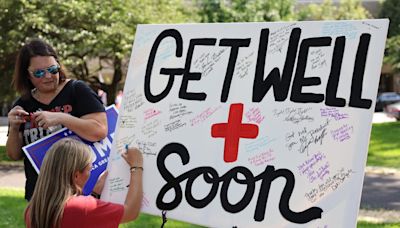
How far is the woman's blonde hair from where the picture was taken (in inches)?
87.6

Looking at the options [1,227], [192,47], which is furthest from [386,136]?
[192,47]

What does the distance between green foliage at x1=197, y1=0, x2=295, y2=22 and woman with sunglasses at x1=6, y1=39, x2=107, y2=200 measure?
21541 mm

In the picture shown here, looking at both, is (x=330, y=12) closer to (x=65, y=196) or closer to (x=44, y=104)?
(x=44, y=104)

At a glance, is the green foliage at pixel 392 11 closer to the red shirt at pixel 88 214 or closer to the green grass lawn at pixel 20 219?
the green grass lawn at pixel 20 219

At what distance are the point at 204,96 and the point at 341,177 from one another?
722 mm

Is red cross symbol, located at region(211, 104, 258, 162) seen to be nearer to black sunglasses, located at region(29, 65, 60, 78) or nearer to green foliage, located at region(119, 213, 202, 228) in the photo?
black sunglasses, located at region(29, 65, 60, 78)

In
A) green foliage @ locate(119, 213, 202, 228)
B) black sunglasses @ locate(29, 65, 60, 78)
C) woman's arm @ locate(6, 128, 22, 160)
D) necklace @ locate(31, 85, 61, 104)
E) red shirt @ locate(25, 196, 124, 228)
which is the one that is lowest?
green foliage @ locate(119, 213, 202, 228)

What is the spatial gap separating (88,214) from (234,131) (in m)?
0.72

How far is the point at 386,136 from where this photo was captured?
44.1 ft

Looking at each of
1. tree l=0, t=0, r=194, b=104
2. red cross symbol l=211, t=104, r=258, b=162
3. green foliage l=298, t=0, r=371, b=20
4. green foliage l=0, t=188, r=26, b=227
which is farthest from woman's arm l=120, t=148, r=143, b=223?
green foliage l=298, t=0, r=371, b=20

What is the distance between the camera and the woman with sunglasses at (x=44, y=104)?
2.75 metres

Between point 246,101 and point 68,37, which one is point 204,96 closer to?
point 246,101

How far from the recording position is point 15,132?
114 inches

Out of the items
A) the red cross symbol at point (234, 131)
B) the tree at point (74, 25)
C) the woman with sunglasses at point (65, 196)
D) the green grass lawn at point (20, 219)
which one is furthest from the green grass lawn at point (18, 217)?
the tree at point (74, 25)
